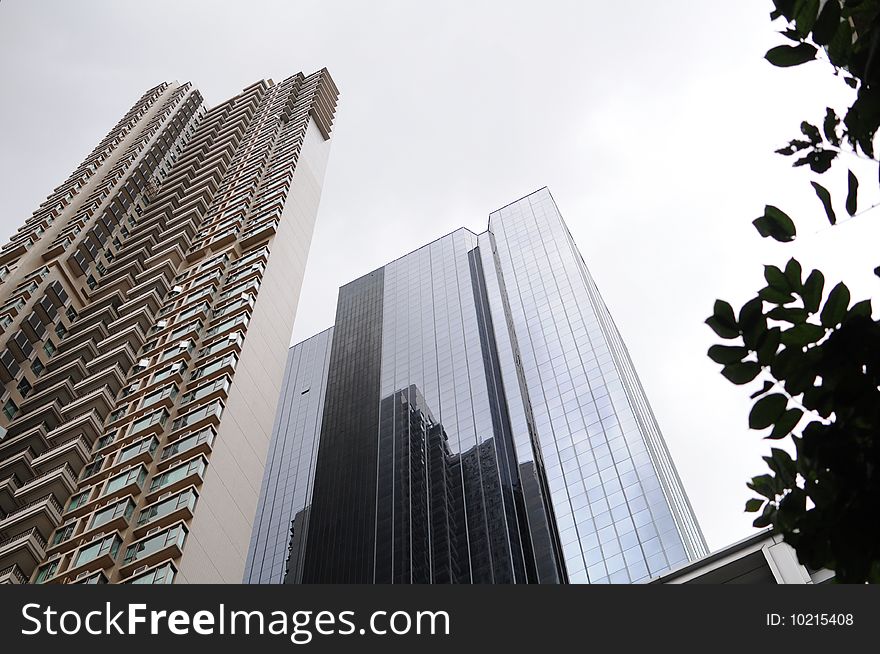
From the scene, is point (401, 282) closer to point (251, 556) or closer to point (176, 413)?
point (251, 556)

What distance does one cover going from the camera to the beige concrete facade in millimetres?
27922

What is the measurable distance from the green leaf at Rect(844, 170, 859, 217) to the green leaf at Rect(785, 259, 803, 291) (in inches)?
14.6

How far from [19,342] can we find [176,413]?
900 cm

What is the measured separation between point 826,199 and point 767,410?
932 millimetres

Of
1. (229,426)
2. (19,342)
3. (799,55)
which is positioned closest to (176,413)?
(229,426)

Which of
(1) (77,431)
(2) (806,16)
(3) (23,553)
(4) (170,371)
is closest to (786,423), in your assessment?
(2) (806,16)

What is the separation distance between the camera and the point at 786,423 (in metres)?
3.24

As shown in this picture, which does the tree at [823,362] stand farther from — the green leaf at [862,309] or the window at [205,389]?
the window at [205,389]

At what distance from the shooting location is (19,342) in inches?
1401

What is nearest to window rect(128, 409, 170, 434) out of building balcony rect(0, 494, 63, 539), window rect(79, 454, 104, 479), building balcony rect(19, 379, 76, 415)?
window rect(79, 454, 104, 479)

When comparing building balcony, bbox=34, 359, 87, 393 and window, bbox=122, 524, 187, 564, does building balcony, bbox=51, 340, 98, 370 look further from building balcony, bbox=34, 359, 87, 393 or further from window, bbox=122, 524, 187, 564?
window, bbox=122, 524, 187, 564

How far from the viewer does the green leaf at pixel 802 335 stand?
3104 mm

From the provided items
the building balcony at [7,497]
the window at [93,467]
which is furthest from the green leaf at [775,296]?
the building balcony at [7,497]

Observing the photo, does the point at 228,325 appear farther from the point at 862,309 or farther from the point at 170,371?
the point at 862,309
